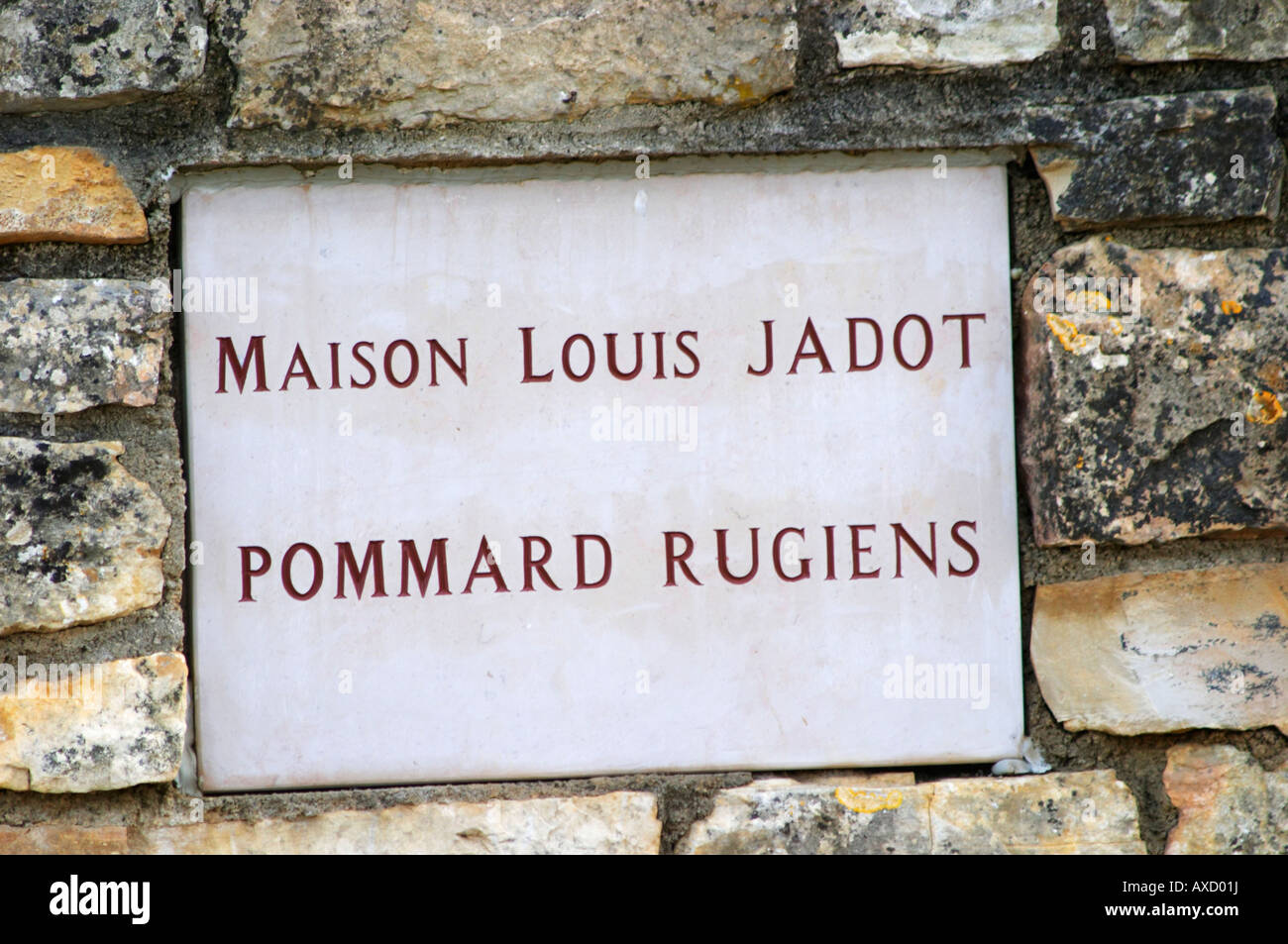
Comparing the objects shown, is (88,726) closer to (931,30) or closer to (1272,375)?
(931,30)

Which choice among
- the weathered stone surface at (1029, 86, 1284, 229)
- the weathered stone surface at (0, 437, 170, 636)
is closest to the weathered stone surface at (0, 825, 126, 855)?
the weathered stone surface at (0, 437, 170, 636)

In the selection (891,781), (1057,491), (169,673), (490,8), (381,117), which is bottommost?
(891,781)

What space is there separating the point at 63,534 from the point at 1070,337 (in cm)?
138

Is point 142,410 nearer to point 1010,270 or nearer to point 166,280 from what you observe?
point 166,280

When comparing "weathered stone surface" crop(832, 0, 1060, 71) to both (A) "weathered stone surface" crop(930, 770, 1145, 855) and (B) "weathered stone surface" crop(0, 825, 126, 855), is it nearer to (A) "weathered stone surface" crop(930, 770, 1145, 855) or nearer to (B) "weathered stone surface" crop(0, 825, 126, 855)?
(A) "weathered stone surface" crop(930, 770, 1145, 855)

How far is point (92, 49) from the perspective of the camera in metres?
1.43

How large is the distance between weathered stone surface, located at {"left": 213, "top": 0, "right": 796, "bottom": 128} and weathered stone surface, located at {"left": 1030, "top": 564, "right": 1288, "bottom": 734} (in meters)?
0.87

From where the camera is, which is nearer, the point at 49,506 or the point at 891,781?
the point at 49,506

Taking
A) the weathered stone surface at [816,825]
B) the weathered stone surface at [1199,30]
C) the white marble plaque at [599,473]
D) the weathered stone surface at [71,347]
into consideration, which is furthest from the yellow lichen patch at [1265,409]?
the weathered stone surface at [71,347]

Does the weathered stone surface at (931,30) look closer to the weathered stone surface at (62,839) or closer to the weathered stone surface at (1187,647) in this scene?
the weathered stone surface at (1187,647)

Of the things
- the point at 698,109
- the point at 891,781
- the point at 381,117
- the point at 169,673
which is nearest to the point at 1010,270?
the point at 698,109

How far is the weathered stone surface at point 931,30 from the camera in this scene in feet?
4.83

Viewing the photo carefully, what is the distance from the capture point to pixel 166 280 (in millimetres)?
1491

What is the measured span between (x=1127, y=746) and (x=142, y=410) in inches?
57.3
